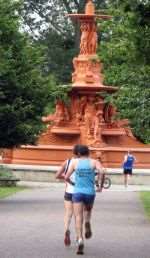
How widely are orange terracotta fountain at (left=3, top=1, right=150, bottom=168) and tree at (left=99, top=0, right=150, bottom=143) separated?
2706 cm

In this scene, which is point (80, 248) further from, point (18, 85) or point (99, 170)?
point (18, 85)

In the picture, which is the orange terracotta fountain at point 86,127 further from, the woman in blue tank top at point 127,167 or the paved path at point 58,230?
the paved path at point 58,230

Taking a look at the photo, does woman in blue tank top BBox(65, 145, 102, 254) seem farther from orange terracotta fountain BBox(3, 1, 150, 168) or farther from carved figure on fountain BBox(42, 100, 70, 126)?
carved figure on fountain BBox(42, 100, 70, 126)

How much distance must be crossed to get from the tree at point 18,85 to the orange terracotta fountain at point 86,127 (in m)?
17.8

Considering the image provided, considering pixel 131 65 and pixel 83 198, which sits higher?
pixel 131 65

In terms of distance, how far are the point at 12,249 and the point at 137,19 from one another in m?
4.88

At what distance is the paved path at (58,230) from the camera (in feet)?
48.6

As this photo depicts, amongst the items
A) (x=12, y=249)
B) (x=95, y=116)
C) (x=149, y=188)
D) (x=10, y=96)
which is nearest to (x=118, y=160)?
(x=95, y=116)

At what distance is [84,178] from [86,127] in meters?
36.7

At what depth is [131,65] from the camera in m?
20.7

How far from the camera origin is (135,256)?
14.3 metres

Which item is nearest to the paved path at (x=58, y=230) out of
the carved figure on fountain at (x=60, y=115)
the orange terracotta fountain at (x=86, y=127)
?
the orange terracotta fountain at (x=86, y=127)

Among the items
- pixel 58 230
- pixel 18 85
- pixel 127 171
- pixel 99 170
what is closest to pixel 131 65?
pixel 58 230

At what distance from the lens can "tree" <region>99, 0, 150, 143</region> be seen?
18531 mm
